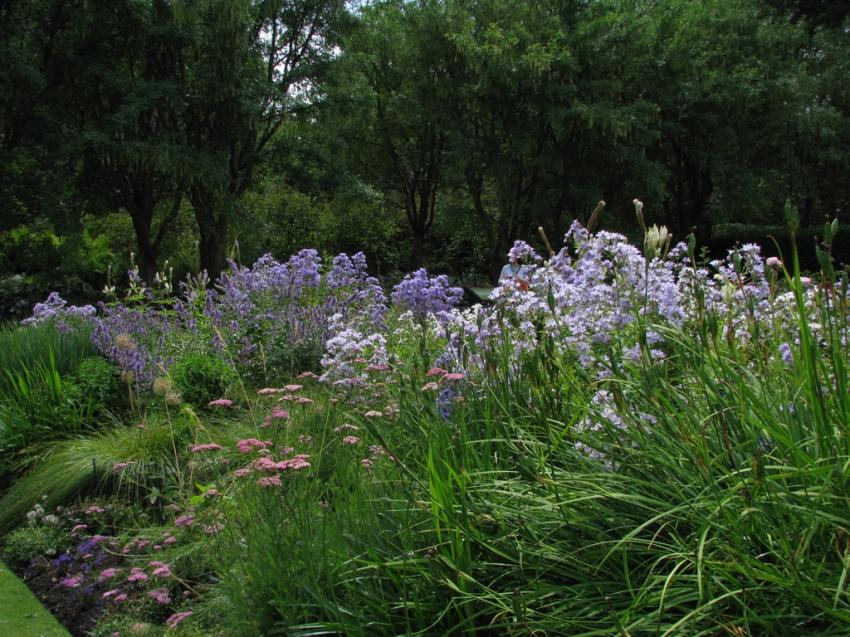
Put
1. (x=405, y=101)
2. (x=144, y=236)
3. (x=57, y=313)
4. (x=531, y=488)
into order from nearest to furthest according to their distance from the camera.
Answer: (x=531, y=488), (x=57, y=313), (x=144, y=236), (x=405, y=101)

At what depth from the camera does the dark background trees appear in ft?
48.0

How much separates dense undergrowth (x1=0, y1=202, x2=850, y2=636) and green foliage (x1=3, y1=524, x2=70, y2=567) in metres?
0.01

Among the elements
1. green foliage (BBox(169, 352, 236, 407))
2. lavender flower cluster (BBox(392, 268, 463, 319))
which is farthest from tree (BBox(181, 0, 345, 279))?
lavender flower cluster (BBox(392, 268, 463, 319))

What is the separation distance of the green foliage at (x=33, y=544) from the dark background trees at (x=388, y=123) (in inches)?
440

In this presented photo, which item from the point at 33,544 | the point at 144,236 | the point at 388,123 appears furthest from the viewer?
the point at 388,123

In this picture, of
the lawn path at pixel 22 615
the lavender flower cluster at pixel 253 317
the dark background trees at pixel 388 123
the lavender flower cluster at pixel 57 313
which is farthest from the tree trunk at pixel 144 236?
the lawn path at pixel 22 615

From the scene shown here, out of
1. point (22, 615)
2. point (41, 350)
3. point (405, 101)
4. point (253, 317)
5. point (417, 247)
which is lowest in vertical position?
point (22, 615)

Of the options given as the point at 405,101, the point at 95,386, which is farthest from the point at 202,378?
the point at 405,101

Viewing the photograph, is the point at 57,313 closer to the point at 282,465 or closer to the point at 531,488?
the point at 282,465

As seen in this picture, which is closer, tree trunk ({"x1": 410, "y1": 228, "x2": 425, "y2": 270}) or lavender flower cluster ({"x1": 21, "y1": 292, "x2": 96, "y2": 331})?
lavender flower cluster ({"x1": 21, "y1": 292, "x2": 96, "y2": 331})

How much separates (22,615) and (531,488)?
2.54 m

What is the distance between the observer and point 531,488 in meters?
2.37

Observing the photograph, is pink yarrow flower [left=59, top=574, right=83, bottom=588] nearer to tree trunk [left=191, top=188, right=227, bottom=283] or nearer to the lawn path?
the lawn path

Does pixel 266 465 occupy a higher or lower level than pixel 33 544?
higher
